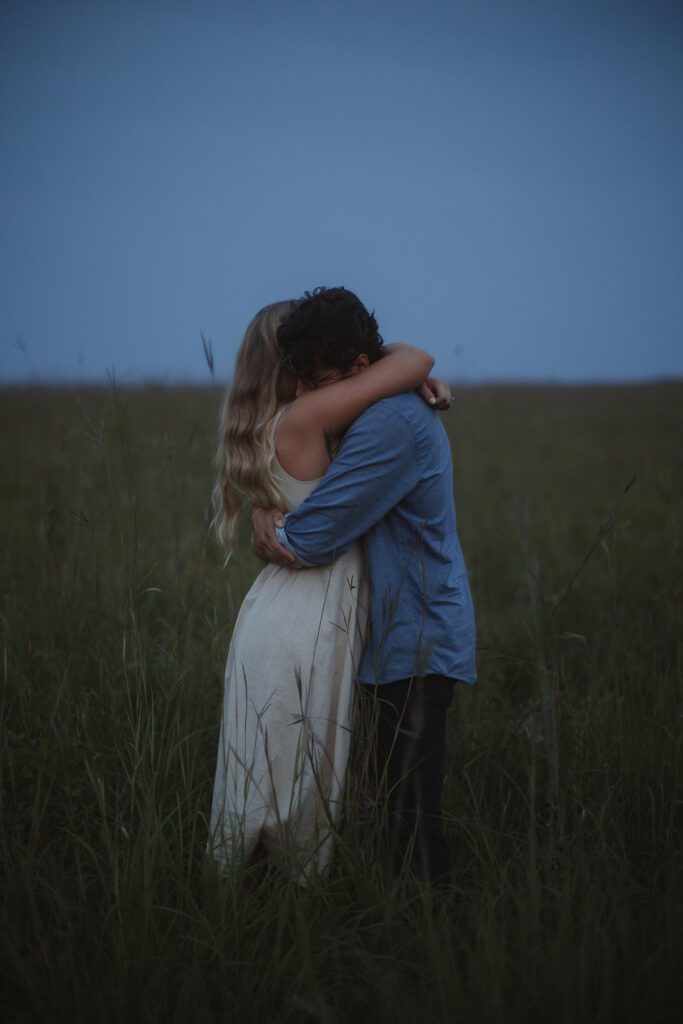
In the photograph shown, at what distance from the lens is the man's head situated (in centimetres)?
197

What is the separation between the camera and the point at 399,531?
6.85 ft

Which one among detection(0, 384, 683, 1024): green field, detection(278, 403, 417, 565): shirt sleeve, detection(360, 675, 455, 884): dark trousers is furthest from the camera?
detection(360, 675, 455, 884): dark trousers

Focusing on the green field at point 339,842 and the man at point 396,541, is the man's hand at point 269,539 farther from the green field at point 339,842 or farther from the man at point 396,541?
the green field at point 339,842

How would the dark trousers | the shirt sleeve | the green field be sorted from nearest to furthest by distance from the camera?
the green field < the shirt sleeve < the dark trousers

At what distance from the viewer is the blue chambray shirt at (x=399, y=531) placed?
6.36 ft

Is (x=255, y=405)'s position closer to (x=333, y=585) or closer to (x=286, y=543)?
(x=286, y=543)

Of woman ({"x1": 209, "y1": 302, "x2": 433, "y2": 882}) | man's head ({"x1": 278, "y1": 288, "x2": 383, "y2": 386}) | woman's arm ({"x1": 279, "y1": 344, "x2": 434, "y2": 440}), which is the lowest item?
woman ({"x1": 209, "y1": 302, "x2": 433, "y2": 882})

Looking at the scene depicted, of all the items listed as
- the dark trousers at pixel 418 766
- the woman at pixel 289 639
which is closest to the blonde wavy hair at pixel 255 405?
the woman at pixel 289 639

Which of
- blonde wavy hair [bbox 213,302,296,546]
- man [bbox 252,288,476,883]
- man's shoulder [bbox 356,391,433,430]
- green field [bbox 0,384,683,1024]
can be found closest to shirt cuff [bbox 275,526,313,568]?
man [bbox 252,288,476,883]

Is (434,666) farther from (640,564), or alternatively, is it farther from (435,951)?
(640,564)

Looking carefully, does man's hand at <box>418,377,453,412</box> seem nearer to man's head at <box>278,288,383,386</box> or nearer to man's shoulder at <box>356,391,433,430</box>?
man's shoulder at <box>356,391,433,430</box>

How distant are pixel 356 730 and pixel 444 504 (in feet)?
2.56

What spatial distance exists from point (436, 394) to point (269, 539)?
68 cm

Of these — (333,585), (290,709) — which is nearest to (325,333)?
(333,585)
